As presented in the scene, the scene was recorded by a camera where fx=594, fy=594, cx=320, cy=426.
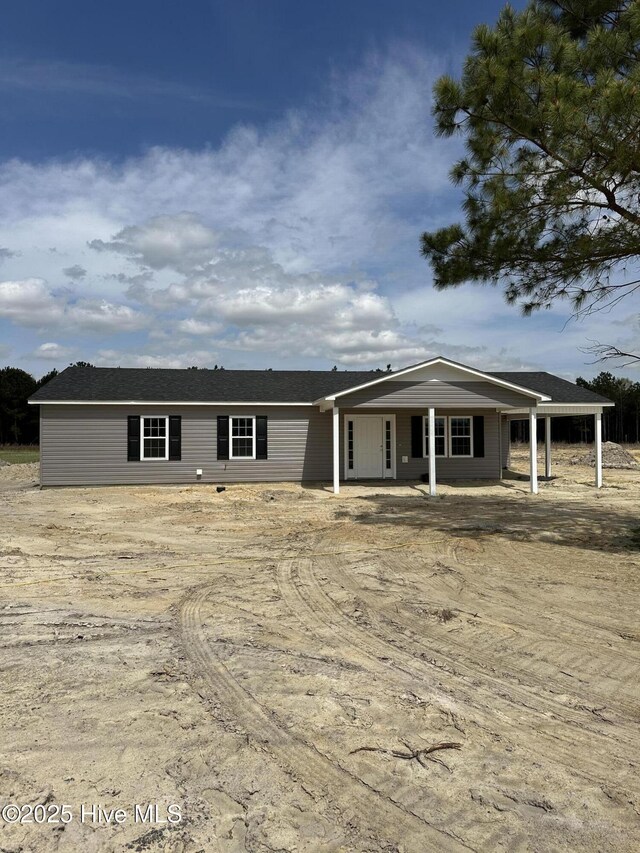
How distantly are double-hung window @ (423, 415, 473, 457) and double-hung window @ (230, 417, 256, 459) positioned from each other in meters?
5.91

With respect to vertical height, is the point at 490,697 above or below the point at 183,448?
below

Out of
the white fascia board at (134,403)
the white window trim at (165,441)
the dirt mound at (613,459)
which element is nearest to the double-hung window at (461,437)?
the white fascia board at (134,403)

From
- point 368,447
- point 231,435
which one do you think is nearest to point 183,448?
point 231,435

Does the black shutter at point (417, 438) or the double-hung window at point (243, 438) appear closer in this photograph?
the double-hung window at point (243, 438)

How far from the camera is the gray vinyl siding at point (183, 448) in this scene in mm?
18141

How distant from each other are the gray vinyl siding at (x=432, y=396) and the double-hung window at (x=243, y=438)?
141 inches

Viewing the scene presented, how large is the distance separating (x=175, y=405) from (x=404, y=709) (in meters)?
15.9

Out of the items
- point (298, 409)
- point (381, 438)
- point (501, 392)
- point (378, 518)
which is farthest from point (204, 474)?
point (501, 392)

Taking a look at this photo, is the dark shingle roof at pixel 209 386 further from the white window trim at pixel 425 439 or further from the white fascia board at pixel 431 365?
the white window trim at pixel 425 439

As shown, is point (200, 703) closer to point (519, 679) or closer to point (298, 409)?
point (519, 679)

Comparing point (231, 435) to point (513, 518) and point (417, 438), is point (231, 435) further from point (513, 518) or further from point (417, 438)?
Result: point (513, 518)

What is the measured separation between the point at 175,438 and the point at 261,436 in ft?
8.93

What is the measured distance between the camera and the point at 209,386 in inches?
794

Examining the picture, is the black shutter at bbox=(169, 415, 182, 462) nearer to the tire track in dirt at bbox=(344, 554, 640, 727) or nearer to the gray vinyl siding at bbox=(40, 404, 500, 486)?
the gray vinyl siding at bbox=(40, 404, 500, 486)
